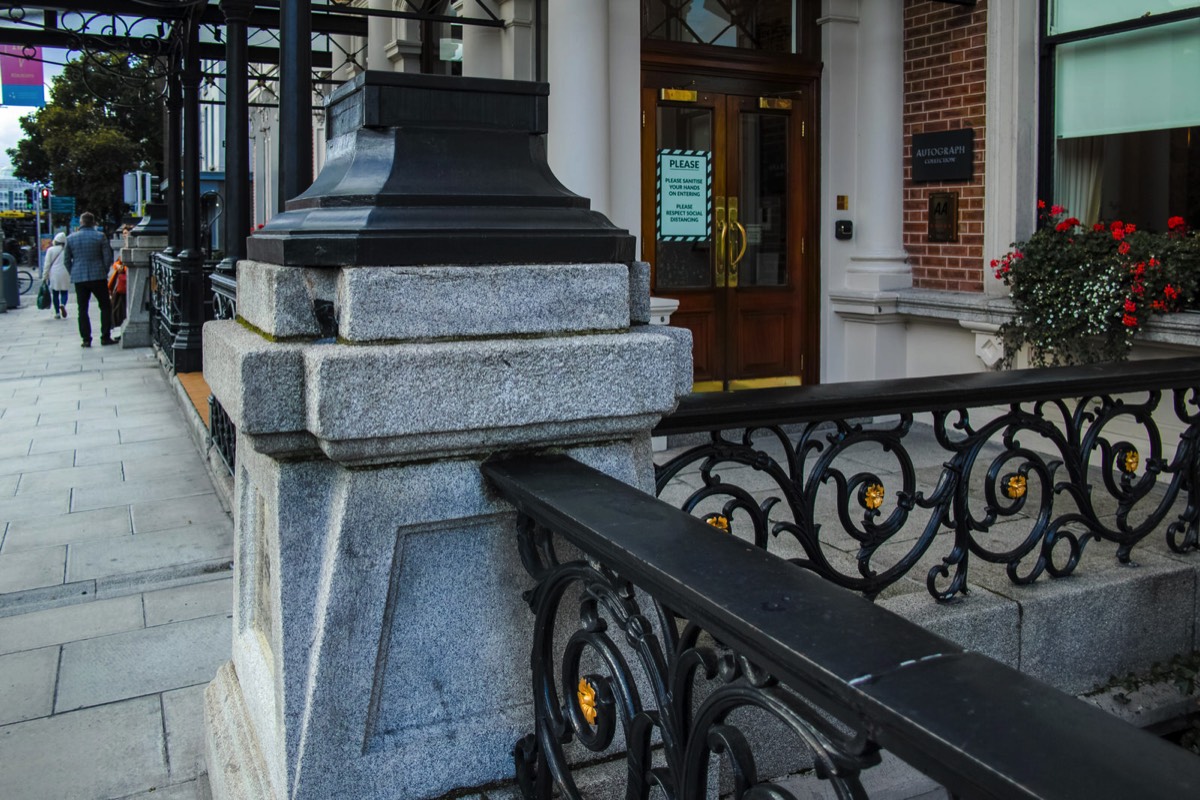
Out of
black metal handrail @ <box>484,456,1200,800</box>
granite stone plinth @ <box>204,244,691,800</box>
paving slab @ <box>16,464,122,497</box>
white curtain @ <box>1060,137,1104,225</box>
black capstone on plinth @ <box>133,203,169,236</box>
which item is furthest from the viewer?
black capstone on plinth @ <box>133,203,169,236</box>

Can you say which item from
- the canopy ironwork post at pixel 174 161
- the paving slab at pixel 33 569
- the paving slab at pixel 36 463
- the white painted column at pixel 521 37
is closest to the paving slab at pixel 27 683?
the paving slab at pixel 33 569

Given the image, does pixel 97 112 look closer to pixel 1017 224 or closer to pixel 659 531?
pixel 1017 224

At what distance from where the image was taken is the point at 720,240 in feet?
28.4

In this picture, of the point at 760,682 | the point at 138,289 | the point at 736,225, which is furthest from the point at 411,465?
the point at 138,289

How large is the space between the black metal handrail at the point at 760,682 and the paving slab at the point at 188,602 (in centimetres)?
310

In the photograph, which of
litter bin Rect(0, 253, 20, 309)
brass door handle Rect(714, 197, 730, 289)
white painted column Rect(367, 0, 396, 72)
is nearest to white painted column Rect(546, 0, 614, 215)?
brass door handle Rect(714, 197, 730, 289)

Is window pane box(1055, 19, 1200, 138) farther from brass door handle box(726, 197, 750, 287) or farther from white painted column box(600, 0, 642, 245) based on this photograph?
white painted column box(600, 0, 642, 245)

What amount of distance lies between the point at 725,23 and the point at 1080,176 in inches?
111

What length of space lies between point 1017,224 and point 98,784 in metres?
6.69

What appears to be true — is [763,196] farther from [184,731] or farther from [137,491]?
[184,731]

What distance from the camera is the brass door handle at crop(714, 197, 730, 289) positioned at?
864 centimetres

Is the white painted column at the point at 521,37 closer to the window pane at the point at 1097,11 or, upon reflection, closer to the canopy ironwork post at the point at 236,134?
the canopy ironwork post at the point at 236,134

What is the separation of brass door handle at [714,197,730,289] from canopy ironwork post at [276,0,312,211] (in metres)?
4.06

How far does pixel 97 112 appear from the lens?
162 ft
